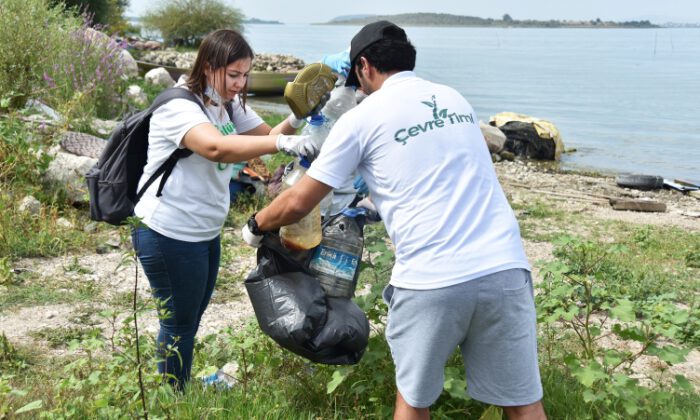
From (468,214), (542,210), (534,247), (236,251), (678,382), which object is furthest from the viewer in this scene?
(542,210)

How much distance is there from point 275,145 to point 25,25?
7653 millimetres

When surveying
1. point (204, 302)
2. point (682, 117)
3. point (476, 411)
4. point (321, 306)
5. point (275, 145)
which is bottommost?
point (682, 117)

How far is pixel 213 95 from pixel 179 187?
453mm

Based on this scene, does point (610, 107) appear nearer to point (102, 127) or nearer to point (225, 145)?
point (102, 127)

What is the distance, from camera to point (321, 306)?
10.0ft

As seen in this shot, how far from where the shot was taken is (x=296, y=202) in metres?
2.78

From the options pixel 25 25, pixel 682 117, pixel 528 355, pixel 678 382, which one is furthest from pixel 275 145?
pixel 682 117

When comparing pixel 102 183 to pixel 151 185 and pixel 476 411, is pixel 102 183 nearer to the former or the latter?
pixel 151 185

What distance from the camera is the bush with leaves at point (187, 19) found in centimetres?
4678

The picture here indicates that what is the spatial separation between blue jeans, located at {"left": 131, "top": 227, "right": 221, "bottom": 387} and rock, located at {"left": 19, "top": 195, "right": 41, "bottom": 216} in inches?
153

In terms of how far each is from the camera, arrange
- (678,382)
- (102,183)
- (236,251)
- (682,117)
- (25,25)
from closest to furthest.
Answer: (678,382) < (102,183) < (236,251) < (25,25) < (682,117)

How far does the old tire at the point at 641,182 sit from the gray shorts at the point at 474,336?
1281cm

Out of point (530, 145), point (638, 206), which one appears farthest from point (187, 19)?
point (638, 206)

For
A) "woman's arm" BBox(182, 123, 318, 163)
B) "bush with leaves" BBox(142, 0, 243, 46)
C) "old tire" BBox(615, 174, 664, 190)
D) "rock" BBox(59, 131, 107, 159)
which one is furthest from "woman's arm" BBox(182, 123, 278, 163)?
"bush with leaves" BBox(142, 0, 243, 46)
